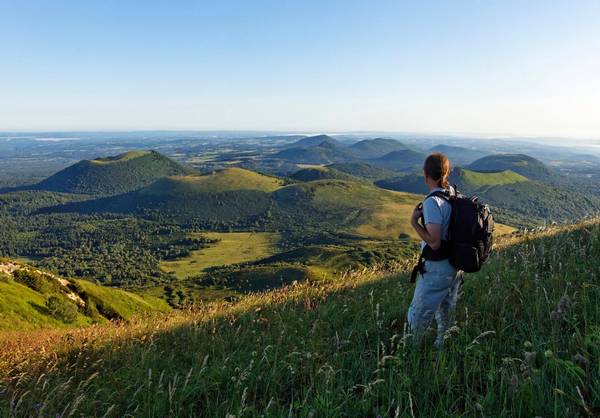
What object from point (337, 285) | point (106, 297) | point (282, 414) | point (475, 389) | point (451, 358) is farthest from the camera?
point (106, 297)

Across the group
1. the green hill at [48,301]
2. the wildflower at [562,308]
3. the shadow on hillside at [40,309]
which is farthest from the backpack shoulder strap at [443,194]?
the shadow on hillside at [40,309]

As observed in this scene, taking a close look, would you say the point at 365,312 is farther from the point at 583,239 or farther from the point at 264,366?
the point at 583,239

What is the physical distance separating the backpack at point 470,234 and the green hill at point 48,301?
4233 centimetres

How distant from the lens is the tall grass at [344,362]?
11.0 ft

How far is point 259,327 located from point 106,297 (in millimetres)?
84202

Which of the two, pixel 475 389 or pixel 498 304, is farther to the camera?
pixel 498 304

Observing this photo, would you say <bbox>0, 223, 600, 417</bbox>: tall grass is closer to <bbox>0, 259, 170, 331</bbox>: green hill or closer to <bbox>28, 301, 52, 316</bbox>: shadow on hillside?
<bbox>0, 259, 170, 331</bbox>: green hill

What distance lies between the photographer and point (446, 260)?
504cm

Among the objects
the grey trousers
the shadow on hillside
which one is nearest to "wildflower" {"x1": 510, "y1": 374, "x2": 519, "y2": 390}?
the grey trousers

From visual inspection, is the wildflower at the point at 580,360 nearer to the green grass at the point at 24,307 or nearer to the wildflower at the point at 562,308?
the wildflower at the point at 562,308

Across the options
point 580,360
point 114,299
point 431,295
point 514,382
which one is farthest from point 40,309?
point 580,360

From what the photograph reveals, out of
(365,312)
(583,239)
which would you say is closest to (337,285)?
(365,312)

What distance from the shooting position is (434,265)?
511 cm

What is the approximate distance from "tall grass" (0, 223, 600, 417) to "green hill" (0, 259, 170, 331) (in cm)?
3953
